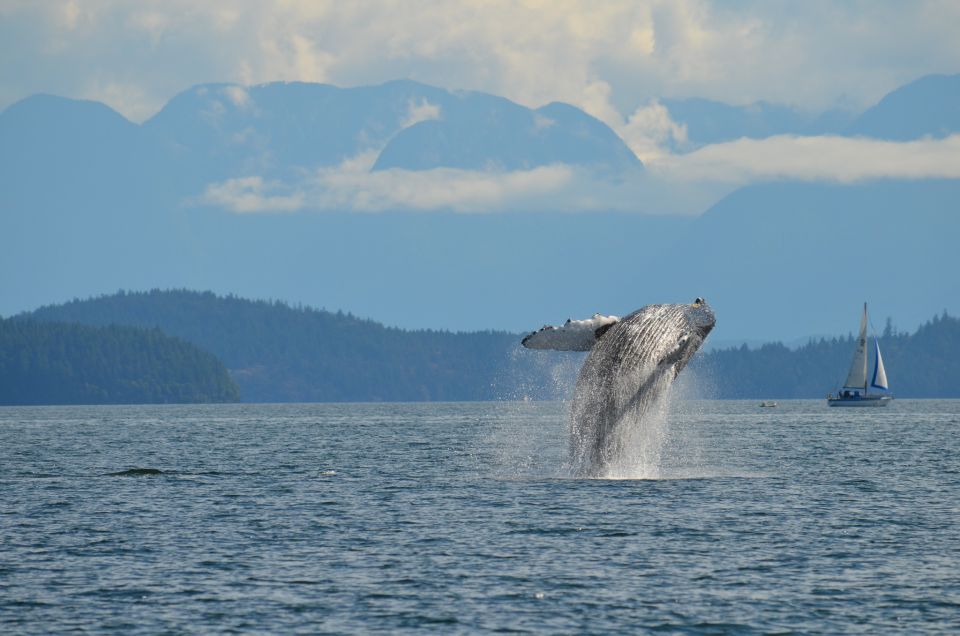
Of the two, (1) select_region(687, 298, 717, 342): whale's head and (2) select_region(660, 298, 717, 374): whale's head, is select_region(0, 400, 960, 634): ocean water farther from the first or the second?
(1) select_region(687, 298, 717, 342): whale's head

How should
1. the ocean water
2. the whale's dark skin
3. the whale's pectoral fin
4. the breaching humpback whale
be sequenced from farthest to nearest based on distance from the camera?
the whale's dark skin → the breaching humpback whale → the whale's pectoral fin → the ocean water

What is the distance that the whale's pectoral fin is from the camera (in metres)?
36.8

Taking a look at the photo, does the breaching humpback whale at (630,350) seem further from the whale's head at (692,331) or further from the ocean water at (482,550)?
the ocean water at (482,550)

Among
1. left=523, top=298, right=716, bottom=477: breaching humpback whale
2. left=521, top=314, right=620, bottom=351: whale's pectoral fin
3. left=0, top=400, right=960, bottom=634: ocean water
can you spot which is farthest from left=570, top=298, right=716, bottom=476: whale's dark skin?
left=0, top=400, right=960, bottom=634: ocean water

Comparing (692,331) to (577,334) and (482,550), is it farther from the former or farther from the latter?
(482,550)

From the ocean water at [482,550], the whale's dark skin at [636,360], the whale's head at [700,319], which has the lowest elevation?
the ocean water at [482,550]

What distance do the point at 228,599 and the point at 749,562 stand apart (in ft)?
38.4

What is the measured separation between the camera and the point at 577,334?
37.5m

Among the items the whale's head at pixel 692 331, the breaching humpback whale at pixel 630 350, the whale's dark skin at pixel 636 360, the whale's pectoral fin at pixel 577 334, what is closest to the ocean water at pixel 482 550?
the whale's dark skin at pixel 636 360

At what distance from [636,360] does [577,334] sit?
176 cm

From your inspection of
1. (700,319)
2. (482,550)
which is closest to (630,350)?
(700,319)

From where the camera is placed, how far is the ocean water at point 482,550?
2883 cm

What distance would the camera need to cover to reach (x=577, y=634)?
1077 inches

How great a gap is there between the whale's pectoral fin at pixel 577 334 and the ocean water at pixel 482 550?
4705 millimetres
